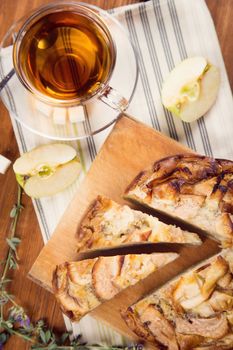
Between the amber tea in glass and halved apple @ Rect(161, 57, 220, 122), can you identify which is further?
halved apple @ Rect(161, 57, 220, 122)

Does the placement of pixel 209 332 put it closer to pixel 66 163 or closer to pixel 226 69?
pixel 66 163

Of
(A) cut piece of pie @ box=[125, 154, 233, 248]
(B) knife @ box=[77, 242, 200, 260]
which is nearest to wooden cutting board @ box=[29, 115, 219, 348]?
(B) knife @ box=[77, 242, 200, 260]

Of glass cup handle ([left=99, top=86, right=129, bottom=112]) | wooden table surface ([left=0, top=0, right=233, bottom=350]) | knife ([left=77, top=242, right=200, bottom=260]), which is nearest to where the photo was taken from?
glass cup handle ([left=99, top=86, right=129, bottom=112])

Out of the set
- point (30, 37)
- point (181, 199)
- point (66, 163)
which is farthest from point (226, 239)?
point (30, 37)

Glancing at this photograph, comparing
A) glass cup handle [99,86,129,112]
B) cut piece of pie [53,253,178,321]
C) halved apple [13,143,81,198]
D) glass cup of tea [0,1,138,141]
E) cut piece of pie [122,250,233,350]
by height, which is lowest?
cut piece of pie [122,250,233,350]

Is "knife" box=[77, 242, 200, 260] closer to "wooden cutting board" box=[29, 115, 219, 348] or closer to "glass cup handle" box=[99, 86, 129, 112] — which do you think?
"wooden cutting board" box=[29, 115, 219, 348]
